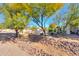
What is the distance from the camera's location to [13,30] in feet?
13.5

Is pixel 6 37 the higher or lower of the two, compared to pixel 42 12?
lower

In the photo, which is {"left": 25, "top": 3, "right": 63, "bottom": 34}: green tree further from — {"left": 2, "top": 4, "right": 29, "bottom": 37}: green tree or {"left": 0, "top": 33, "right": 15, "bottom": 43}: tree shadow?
{"left": 0, "top": 33, "right": 15, "bottom": 43}: tree shadow

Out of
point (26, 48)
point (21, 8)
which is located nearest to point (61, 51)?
point (26, 48)

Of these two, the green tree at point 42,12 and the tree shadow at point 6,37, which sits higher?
the green tree at point 42,12

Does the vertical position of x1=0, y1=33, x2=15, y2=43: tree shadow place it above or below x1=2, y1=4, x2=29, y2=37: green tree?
below

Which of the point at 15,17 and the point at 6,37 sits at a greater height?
the point at 15,17

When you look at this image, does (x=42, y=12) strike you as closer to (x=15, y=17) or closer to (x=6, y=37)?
(x=15, y=17)

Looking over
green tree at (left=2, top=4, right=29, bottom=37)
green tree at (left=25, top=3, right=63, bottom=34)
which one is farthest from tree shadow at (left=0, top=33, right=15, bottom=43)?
green tree at (left=25, top=3, right=63, bottom=34)

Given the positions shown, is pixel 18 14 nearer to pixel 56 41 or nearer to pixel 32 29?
pixel 32 29

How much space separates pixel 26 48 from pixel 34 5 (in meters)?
0.49

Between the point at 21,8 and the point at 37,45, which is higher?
the point at 21,8

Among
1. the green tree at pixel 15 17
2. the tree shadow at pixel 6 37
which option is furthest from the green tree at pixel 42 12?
the tree shadow at pixel 6 37

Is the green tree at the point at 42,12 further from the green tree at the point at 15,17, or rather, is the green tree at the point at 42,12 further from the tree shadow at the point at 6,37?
the tree shadow at the point at 6,37

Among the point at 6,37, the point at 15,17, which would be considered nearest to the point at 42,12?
the point at 15,17
